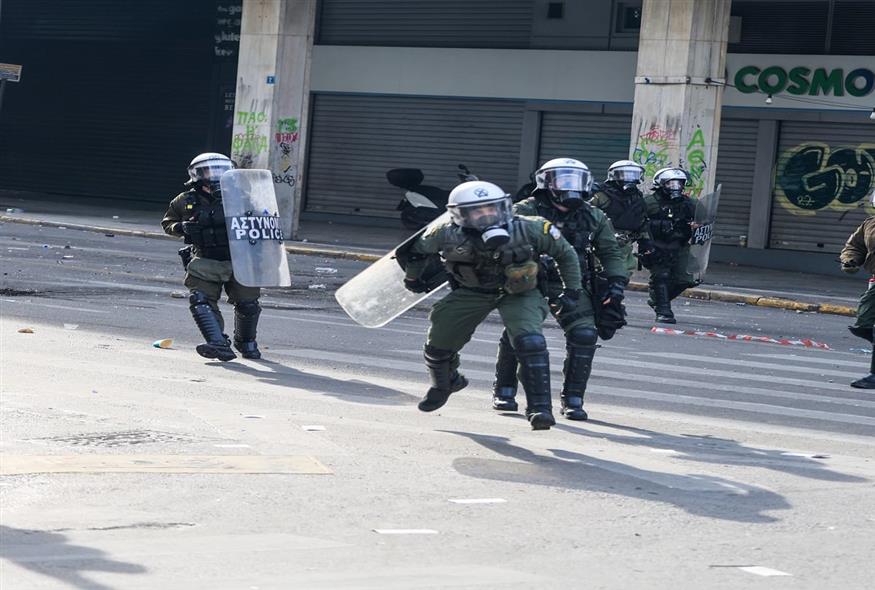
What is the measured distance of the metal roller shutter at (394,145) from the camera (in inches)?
1170

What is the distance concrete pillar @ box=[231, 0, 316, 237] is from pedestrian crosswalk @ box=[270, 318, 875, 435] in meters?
12.0

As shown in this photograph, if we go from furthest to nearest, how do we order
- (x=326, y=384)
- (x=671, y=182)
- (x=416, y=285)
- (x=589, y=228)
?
1. (x=671, y=182)
2. (x=326, y=384)
3. (x=589, y=228)
4. (x=416, y=285)

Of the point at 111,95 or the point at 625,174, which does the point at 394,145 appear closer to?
the point at 111,95

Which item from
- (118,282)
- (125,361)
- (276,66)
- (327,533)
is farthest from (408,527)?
(276,66)

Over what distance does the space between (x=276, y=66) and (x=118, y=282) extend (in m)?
9.21

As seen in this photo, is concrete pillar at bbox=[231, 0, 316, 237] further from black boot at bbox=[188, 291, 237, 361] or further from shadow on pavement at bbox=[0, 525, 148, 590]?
shadow on pavement at bbox=[0, 525, 148, 590]

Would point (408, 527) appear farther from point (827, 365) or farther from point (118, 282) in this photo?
point (118, 282)

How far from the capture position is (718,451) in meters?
8.70

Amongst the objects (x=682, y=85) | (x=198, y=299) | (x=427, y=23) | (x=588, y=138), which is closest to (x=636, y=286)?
(x=682, y=85)

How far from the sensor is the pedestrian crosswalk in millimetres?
10555

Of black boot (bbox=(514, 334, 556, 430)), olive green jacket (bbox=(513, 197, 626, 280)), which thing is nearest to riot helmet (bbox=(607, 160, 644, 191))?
olive green jacket (bbox=(513, 197, 626, 280))

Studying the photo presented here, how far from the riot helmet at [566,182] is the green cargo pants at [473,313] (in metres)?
1.05

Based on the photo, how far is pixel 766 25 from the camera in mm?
26797

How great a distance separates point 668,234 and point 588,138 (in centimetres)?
1226
